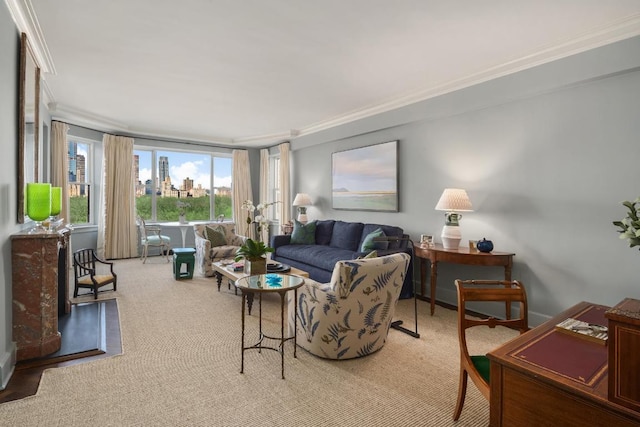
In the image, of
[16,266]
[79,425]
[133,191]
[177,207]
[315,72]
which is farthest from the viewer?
[177,207]

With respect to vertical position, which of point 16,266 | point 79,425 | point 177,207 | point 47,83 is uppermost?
point 47,83

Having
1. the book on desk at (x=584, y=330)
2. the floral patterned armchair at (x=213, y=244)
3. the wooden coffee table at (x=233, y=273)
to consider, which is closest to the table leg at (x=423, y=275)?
the wooden coffee table at (x=233, y=273)

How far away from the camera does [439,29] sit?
3.07m

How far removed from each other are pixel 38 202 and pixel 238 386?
2.42 m

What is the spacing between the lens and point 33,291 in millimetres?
2799

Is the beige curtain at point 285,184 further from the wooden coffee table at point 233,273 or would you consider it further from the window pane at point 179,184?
the wooden coffee table at point 233,273

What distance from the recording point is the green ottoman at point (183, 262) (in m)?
5.48

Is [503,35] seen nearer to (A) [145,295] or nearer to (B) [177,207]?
(A) [145,295]

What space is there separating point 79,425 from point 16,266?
149 centimetres

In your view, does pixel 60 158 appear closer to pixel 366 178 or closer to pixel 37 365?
pixel 37 365

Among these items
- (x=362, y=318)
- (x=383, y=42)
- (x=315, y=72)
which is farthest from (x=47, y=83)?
(x=362, y=318)

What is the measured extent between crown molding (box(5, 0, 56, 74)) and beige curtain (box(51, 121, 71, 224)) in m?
2.71

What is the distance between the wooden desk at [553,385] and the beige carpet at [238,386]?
3.01ft

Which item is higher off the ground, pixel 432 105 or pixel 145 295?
pixel 432 105
